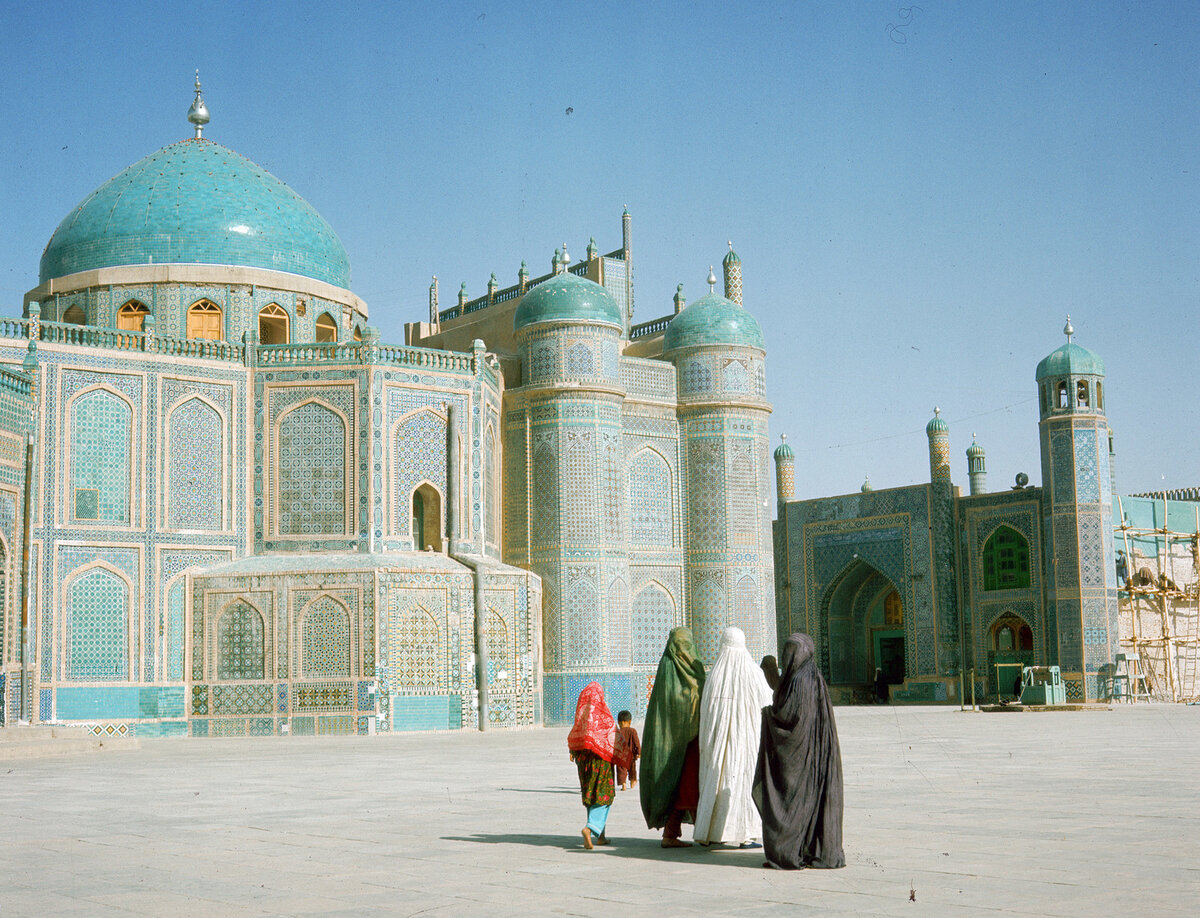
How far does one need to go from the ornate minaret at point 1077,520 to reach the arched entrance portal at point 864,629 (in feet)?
23.4

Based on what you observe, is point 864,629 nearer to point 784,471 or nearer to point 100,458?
point 784,471

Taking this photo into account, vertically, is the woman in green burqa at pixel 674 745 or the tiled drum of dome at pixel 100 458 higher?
the tiled drum of dome at pixel 100 458

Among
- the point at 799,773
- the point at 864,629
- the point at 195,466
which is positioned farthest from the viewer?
the point at 864,629

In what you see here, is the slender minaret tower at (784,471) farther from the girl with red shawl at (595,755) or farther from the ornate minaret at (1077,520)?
the girl with red shawl at (595,755)

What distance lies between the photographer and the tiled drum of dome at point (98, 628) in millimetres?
24688

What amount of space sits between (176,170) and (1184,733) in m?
22.3

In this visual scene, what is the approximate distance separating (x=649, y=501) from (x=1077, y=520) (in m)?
11.1

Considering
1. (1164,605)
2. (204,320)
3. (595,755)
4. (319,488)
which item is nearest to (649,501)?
(319,488)

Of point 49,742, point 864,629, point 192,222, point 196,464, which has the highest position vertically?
point 192,222

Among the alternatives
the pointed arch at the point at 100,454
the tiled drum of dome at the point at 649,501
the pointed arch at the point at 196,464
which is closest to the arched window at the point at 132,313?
the pointed arch at the point at 196,464

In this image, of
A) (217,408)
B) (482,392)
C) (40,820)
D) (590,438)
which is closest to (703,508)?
(590,438)

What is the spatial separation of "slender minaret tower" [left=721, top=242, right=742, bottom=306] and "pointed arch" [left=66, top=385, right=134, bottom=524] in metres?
15.1

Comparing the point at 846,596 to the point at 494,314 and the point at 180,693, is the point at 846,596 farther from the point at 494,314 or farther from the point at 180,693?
the point at 180,693

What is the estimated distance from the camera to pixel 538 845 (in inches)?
344
